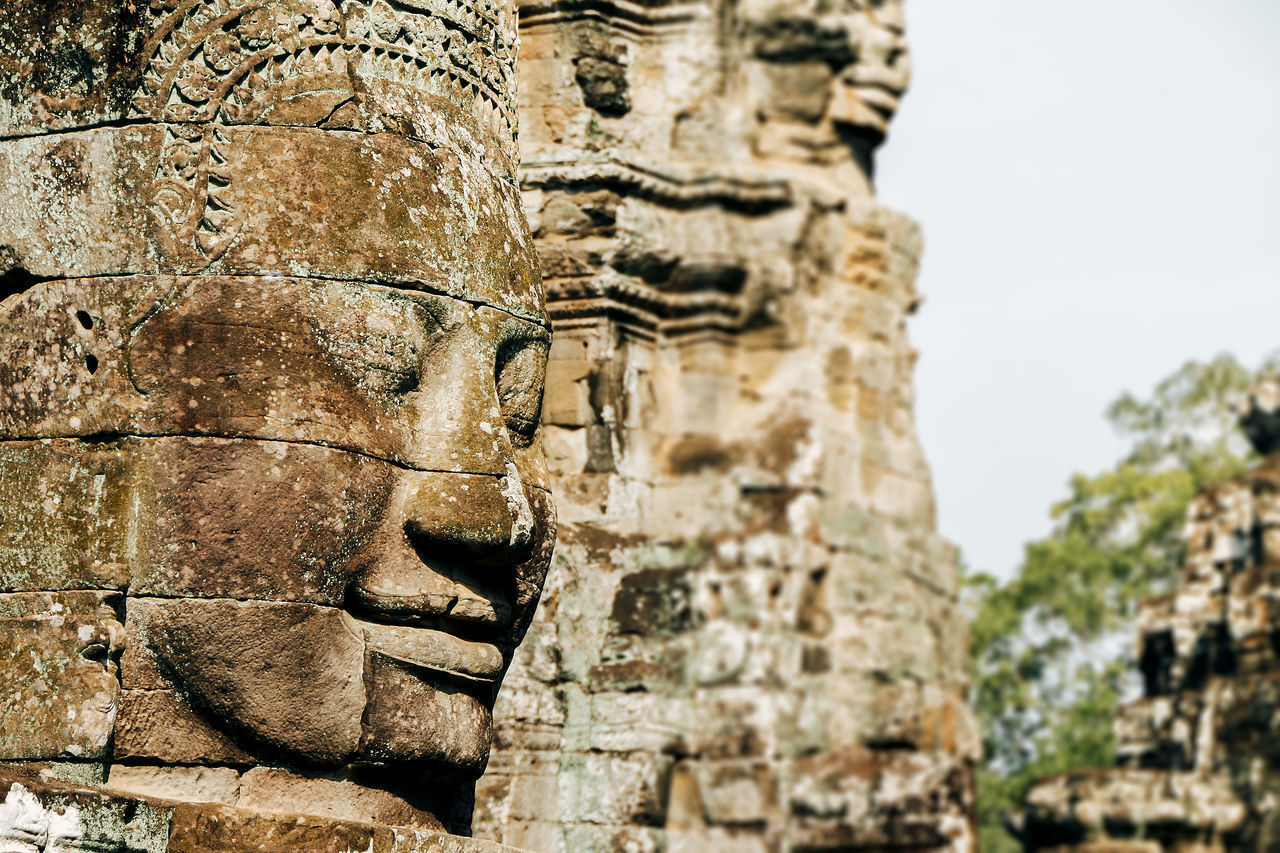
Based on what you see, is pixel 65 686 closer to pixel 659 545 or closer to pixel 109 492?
pixel 109 492

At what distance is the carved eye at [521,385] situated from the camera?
4.86 metres

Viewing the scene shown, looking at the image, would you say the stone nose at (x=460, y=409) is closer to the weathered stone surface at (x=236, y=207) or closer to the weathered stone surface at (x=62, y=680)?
the weathered stone surface at (x=236, y=207)

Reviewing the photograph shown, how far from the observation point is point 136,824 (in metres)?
4.20

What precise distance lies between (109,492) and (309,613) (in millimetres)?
480

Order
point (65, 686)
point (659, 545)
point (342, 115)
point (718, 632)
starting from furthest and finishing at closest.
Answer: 1. point (718, 632)
2. point (659, 545)
3. point (342, 115)
4. point (65, 686)

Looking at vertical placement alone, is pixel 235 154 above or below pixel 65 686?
above

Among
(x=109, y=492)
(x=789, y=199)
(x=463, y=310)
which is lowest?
(x=109, y=492)

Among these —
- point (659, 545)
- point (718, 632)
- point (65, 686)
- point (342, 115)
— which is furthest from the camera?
point (718, 632)

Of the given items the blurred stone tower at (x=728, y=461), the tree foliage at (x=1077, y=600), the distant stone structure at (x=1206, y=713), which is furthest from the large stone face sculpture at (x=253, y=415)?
the tree foliage at (x=1077, y=600)

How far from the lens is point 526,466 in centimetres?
489

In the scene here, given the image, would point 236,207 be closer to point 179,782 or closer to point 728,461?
point 179,782

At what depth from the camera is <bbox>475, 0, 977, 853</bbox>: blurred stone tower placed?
23.6ft

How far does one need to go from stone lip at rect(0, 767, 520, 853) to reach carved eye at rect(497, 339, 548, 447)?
105cm

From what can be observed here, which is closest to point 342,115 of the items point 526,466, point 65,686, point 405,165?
point 405,165
